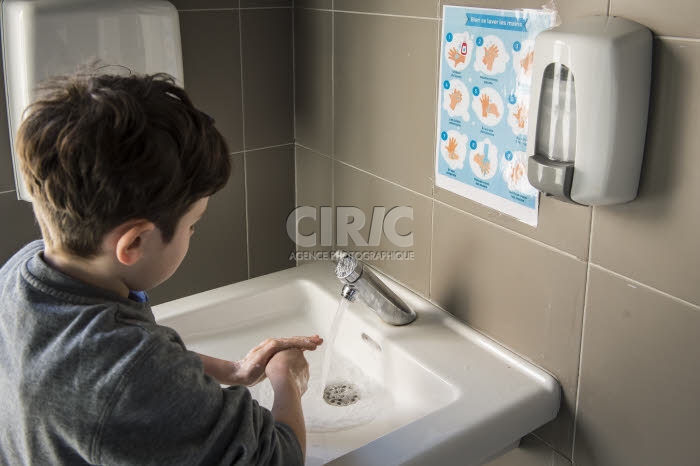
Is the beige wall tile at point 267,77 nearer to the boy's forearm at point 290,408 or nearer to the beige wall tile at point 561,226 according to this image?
the beige wall tile at point 561,226

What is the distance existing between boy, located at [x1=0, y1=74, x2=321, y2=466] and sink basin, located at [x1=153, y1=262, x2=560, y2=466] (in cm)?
28

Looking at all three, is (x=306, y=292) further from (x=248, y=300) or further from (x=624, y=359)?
(x=624, y=359)

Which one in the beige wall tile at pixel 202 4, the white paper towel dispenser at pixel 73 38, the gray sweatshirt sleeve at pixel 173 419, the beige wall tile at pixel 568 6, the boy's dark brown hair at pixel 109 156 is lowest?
the gray sweatshirt sleeve at pixel 173 419

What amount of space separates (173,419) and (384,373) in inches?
21.8

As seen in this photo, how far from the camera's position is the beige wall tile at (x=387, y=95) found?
1.17 metres

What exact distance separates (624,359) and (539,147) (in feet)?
1.00

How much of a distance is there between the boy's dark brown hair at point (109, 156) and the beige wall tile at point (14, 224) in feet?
2.16

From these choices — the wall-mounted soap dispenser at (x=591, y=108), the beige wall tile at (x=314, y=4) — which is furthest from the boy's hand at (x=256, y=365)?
the beige wall tile at (x=314, y=4)

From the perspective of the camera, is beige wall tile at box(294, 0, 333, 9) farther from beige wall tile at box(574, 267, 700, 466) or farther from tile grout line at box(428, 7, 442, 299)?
beige wall tile at box(574, 267, 700, 466)

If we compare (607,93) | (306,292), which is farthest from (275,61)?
(607,93)

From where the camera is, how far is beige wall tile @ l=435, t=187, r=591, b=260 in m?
0.94

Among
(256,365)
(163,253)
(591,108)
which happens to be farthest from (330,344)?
(591,108)

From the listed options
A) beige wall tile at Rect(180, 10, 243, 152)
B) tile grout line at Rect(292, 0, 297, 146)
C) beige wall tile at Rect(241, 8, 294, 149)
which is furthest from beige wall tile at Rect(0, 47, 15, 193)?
tile grout line at Rect(292, 0, 297, 146)

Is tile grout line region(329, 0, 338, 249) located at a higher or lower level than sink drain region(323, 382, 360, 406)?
higher
